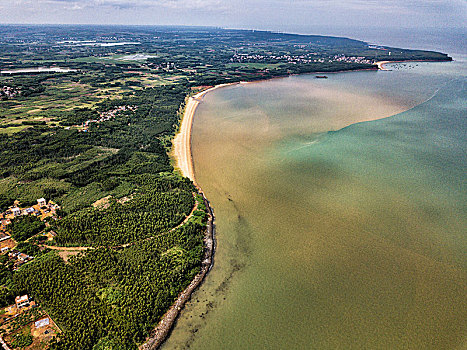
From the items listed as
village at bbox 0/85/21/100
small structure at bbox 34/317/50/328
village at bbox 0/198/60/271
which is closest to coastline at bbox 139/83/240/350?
small structure at bbox 34/317/50/328

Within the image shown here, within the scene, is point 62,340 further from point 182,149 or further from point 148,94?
point 148,94

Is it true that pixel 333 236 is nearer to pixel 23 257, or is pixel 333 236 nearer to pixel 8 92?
pixel 23 257

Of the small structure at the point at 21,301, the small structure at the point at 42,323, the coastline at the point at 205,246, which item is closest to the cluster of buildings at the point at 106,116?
the coastline at the point at 205,246

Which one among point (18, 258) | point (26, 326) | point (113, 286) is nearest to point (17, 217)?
point (18, 258)

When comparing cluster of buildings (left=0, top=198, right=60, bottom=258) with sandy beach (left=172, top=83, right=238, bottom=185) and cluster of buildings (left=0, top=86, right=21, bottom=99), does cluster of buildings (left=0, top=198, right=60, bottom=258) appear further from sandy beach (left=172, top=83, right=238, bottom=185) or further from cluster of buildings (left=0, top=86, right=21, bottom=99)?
cluster of buildings (left=0, top=86, right=21, bottom=99)

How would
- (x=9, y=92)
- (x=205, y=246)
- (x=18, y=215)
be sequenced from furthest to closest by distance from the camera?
(x=9, y=92), (x=18, y=215), (x=205, y=246)
